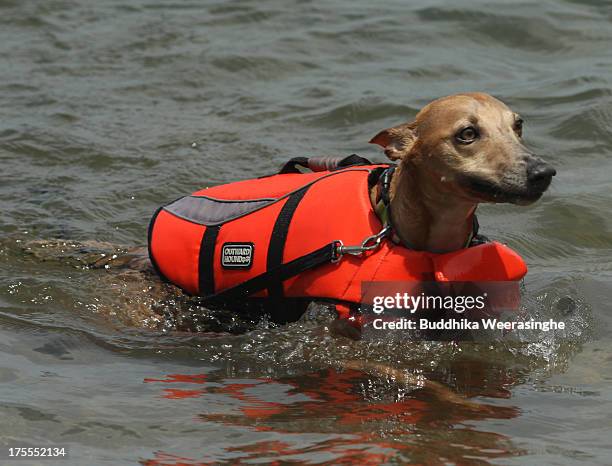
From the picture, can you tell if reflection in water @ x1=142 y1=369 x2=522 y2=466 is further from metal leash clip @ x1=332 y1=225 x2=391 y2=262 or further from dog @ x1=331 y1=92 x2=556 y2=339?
metal leash clip @ x1=332 y1=225 x2=391 y2=262

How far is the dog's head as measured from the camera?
186 inches

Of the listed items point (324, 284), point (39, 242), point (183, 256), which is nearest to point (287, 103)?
point (39, 242)

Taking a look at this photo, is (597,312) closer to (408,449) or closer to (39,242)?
(408,449)

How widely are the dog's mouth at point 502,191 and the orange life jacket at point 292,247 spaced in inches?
18.0

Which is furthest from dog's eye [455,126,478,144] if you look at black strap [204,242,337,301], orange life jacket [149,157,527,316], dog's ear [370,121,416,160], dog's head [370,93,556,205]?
black strap [204,242,337,301]

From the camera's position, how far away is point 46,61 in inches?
482

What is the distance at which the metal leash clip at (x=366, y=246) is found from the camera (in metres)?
5.29

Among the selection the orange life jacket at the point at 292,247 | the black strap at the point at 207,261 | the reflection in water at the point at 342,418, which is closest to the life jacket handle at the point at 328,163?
the orange life jacket at the point at 292,247

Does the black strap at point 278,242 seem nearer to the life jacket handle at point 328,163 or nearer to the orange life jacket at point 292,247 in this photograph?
the orange life jacket at point 292,247

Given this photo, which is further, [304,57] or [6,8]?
[6,8]

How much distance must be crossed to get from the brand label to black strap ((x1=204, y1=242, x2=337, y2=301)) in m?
0.10

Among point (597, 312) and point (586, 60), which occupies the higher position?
point (586, 60)

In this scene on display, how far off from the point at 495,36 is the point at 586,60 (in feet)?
4.42

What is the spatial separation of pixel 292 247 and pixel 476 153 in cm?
117
